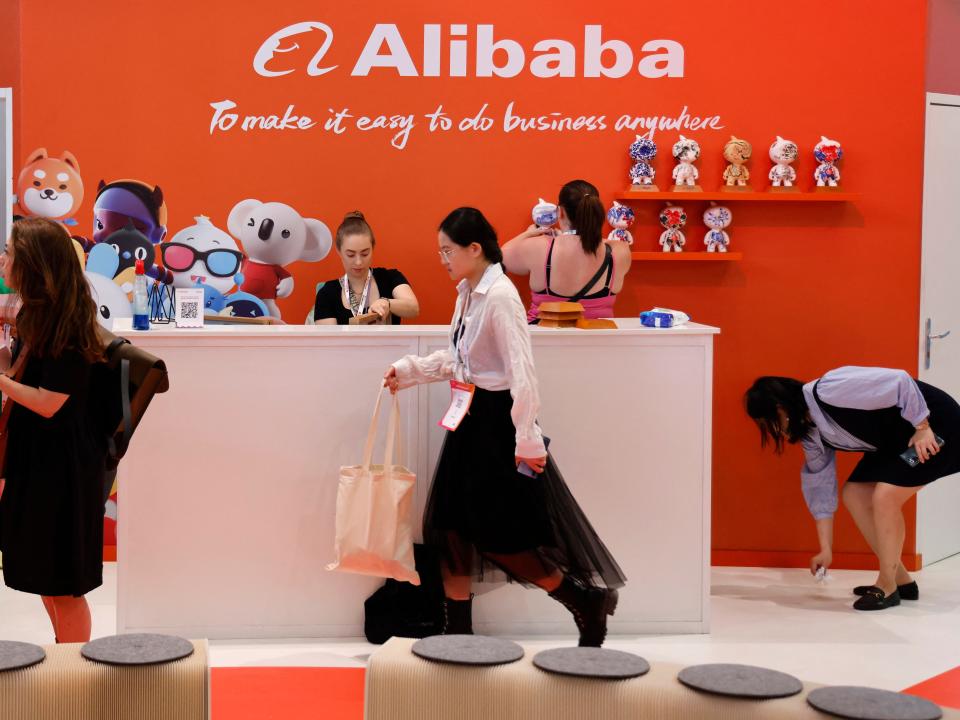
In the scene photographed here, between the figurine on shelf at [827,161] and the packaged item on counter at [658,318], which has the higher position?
the figurine on shelf at [827,161]

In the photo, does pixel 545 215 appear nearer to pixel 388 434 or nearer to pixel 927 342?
pixel 388 434

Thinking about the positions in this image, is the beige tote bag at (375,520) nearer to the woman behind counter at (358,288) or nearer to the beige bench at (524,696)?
the woman behind counter at (358,288)

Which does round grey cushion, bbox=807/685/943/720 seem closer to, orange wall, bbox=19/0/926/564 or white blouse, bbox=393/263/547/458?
white blouse, bbox=393/263/547/458

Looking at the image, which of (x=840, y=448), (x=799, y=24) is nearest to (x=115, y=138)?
(x=799, y=24)

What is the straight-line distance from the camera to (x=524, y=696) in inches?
95.9

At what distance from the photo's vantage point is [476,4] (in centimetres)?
526

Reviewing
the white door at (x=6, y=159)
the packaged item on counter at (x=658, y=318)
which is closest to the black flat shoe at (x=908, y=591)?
the packaged item on counter at (x=658, y=318)

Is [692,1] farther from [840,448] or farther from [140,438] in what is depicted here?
[140,438]

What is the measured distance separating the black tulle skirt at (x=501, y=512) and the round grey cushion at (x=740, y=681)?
1.39 m

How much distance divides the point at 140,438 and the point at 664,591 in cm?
198

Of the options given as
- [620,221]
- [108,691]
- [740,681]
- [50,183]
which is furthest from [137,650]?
[50,183]

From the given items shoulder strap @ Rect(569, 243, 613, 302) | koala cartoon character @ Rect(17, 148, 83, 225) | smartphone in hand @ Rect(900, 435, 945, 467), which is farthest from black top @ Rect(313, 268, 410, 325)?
smartphone in hand @ Rect(900, 435, 945, 467)

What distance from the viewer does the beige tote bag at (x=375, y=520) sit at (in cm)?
390

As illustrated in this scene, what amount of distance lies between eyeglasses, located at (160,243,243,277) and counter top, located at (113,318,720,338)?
41.4 inches
